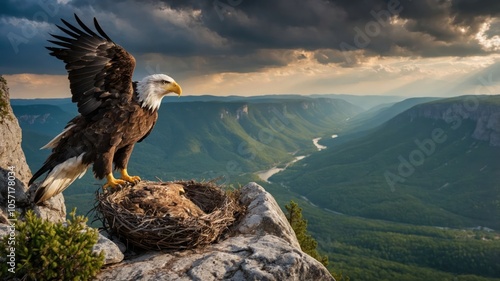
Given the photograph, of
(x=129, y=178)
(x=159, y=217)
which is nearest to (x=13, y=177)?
(x=129, y=178)

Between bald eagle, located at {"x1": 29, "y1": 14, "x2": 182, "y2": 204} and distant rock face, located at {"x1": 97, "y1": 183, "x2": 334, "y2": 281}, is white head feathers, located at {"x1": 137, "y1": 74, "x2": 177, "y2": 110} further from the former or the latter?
distant rock face, located at {"x1": 97, "y1": 183, "x2": 334, "y2": 281}

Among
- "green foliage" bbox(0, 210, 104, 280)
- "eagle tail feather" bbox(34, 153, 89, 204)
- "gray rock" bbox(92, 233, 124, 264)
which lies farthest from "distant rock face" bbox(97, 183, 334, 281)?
"eagle tail feather" bbox(34, 153, 89, 204)

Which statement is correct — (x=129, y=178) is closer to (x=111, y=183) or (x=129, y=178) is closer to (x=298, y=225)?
(x=111, y=183)

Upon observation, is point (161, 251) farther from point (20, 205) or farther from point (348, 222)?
point (348, 222)

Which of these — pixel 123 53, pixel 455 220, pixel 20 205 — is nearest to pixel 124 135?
pixel 123 53

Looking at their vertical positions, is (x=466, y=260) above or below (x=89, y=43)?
below

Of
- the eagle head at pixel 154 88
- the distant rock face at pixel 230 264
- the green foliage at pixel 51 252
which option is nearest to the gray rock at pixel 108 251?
the distant rock face at pixel 230 264
